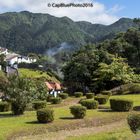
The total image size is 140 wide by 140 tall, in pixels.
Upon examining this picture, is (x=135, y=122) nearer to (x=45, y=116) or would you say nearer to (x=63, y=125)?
(x=63, y=125)

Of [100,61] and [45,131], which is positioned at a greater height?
[100,61]

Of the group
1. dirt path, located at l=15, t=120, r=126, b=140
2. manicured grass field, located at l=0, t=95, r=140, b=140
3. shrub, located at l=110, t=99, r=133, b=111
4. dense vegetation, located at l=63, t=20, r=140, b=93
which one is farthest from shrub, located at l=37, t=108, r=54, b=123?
dense vegetation, located at l=63, t=20, r=140, b=93

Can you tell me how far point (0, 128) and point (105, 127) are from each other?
7.12m

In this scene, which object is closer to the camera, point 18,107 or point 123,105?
point 123,105

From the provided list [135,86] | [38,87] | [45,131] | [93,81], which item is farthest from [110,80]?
Result: [45,131]

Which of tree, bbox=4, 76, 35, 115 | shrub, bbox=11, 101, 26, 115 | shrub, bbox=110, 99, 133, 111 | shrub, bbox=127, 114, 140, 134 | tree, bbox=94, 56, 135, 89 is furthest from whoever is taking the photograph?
tree, bbox=94, 56, 135, 89

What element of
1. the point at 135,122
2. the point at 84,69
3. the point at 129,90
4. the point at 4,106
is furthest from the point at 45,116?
the point at 84,69

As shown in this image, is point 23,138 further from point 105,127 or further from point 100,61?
point 100,61

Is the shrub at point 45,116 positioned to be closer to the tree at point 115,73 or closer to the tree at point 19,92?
A: the tree at point 19,92

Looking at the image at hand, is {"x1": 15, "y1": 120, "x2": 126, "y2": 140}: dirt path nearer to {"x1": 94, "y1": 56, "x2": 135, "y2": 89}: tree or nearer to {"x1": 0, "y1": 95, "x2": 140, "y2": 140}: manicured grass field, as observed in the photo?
{"x1": 0, "y1": 95, "x2": 140, "y2": 140}: manicured grass field

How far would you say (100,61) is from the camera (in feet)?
267

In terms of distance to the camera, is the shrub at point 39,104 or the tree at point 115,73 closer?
the shrub at point 39,104

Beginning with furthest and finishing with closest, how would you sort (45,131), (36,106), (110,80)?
(110,80) → (36,106) → (45,131)

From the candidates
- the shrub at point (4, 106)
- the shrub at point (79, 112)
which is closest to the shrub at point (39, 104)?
the shrub at point (4, 106)
